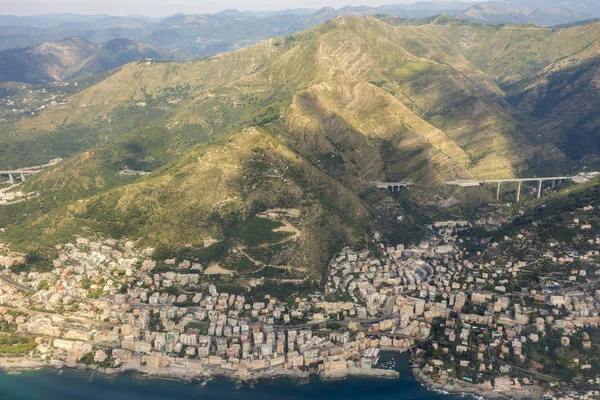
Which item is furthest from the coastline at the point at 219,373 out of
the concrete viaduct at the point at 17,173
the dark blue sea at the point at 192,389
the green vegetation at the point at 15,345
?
the concrete viaduct at the point at 17,173

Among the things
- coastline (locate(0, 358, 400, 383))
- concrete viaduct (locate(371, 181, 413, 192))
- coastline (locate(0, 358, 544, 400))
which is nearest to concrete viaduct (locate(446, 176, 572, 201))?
concrete viaduct (locate(371, 181, 413, 192))

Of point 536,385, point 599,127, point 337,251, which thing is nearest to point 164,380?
point 337,251

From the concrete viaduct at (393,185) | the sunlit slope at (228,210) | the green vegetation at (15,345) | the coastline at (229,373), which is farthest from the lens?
the concrete viaduct at (393,185)

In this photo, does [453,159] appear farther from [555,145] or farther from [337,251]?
[337,251]

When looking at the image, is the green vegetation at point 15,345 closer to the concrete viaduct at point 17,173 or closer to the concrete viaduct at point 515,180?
the concrete viaduct at point 17,173

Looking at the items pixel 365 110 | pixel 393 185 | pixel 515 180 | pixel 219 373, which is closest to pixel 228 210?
pixel 219 373
